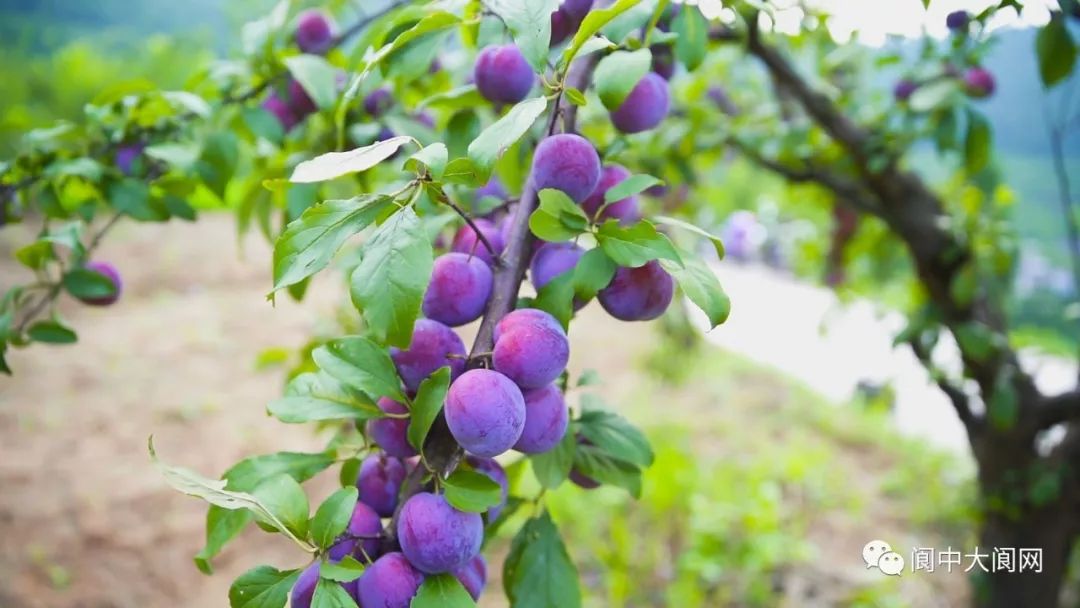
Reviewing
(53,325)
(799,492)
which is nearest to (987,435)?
(799,492)

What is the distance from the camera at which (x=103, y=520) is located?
1685 mm

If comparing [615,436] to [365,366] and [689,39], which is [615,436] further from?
[689,39]

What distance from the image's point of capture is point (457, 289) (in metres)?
0.43

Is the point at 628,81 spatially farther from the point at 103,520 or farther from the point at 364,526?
the point at 103,520

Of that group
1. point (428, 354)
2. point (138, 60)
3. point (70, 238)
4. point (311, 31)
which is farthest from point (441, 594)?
point (138, 60)

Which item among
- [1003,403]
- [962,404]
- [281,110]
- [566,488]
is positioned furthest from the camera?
[566,488]

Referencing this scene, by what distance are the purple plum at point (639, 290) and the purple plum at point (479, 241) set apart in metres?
0.08

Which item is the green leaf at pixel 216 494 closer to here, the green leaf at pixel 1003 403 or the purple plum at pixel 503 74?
the purple plum at pixel 503 74

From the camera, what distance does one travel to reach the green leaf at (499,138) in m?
0.37

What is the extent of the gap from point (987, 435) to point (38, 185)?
159 cm

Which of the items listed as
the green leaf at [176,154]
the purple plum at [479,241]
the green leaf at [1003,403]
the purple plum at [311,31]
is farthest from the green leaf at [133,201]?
the green leaf at [1003,403]

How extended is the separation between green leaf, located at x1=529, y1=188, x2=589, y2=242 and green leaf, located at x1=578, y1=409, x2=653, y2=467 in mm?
173

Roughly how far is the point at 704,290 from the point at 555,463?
17 centimetres

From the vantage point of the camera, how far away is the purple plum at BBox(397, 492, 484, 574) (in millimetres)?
379
